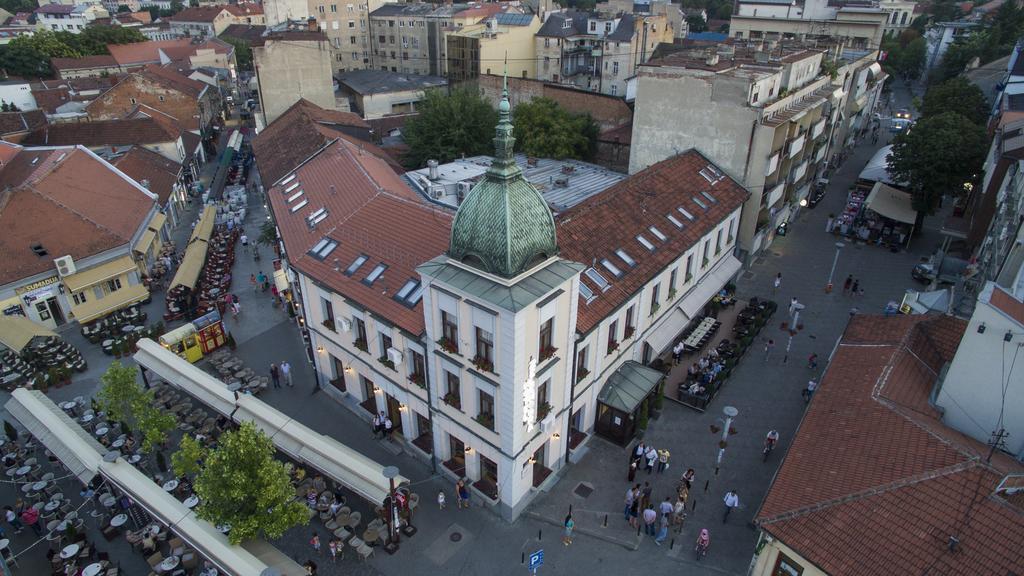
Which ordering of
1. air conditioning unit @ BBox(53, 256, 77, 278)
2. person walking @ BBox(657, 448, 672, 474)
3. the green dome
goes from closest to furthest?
the green dome
person walking @ BBox(657, 448, 672, 474)
air conditioning unit @ BBox(53, 256, 77, 278)

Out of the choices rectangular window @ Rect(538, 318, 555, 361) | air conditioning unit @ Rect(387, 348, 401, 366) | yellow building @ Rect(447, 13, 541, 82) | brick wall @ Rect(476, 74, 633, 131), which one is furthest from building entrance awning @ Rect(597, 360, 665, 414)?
yellow building @ Rect(447, 13, 541, 82)

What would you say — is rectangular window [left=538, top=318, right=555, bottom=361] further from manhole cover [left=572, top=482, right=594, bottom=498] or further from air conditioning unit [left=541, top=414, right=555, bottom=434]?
manhole cover [left=572, top=482, right=594, bottom=498]

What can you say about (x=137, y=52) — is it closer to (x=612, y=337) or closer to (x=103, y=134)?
(x=103, y=134)

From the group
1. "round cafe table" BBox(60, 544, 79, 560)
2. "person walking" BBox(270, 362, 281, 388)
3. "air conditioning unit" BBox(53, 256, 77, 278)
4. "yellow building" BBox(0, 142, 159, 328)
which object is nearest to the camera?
"round cafe table" BBox(60, 544, 79, 560)

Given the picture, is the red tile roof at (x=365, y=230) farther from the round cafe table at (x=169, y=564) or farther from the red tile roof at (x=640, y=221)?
the round cafe table at (x=169, y=564)

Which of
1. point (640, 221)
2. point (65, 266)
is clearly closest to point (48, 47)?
point (65, 266)

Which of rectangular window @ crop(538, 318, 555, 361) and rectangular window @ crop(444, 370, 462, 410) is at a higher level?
rectangular window @ crop(538, 318, 555, 361)

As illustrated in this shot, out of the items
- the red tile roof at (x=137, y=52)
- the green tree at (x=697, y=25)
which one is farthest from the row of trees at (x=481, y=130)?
the green tree at (x=697, y=25)

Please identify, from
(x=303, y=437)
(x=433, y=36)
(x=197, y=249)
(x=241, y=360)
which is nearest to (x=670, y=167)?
(x=303, y=437)
